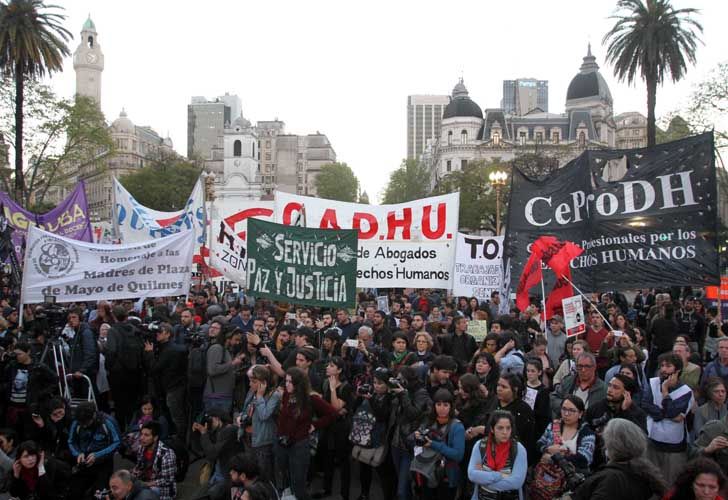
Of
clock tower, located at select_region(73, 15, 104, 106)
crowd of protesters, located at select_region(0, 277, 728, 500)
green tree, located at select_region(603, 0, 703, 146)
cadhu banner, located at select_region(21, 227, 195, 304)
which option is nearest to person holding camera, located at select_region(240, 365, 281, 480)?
crowd of protesters, located at select_region(0, 277, 728, 500)

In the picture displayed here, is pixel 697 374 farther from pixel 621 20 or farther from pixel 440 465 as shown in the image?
pixel 621 20

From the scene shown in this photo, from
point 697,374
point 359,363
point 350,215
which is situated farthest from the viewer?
point 350,215

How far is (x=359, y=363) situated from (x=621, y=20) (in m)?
26.3

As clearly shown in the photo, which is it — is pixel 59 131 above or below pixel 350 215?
above

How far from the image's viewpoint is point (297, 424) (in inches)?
264

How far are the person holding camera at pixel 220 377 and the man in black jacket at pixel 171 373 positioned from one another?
1.83ft

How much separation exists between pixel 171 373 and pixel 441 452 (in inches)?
155

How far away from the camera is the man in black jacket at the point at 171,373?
851cm

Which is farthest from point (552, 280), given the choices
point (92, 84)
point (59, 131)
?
point (92, 84)

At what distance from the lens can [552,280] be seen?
32.9ft

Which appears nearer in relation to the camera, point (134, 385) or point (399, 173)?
point (134, 385)

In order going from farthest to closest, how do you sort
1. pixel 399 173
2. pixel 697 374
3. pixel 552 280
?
pixel 399 173, pixel 552 280, pixel 697 374

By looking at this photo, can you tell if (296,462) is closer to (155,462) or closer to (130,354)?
(155,462)

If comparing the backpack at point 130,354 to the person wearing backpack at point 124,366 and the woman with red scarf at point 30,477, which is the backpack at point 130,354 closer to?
the person wearing backpack at point 124,366
